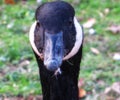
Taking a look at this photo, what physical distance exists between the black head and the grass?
64.8 inches

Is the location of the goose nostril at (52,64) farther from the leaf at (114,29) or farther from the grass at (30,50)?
the leaf at (114,29)

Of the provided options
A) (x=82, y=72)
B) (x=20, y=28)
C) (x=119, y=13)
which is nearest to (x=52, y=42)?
(x=82, y=72)

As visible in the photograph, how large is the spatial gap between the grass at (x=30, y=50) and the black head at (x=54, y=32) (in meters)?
1.65

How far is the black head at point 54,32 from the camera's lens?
3.41 meters

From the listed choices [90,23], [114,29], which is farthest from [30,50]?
[114,29]

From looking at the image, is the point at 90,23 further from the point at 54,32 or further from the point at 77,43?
the point at 54,32

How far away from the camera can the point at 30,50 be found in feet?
20.0

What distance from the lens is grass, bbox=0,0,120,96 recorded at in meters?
5.46

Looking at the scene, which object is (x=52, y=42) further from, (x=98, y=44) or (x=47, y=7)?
(x=98, y=44)

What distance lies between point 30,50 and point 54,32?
2.61 m

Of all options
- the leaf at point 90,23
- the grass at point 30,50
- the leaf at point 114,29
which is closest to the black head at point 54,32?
the grass at point 30,50

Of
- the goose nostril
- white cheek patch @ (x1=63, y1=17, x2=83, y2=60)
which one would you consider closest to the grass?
white cheek patch @ (x1=63, y1=17, x2=83, y2=60)

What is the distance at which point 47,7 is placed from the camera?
3.68 metres

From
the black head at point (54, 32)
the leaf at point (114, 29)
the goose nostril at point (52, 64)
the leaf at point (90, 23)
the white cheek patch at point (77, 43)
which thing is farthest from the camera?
the leaf at point (90, 23)
